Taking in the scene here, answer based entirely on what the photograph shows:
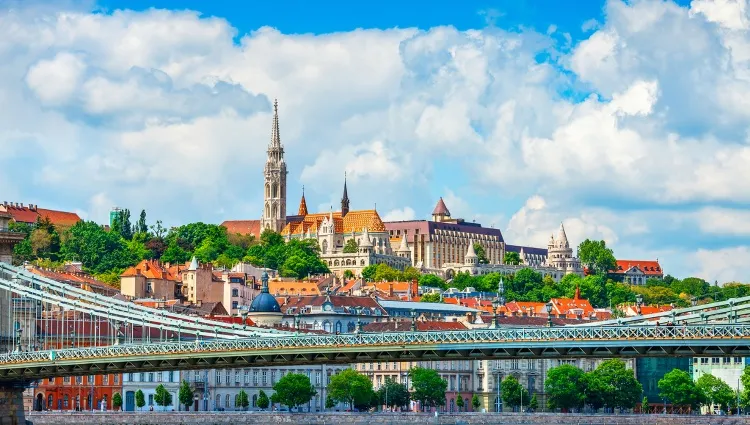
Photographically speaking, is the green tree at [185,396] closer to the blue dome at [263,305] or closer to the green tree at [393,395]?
the blue dome at [263,305]

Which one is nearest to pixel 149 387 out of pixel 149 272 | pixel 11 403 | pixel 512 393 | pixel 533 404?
pixel 512 393

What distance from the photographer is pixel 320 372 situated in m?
115

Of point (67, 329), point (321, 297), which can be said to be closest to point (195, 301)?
point (321, 297)

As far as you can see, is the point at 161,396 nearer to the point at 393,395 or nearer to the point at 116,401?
the point at 116,401

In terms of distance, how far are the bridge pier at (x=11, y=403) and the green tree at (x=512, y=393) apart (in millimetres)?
49822

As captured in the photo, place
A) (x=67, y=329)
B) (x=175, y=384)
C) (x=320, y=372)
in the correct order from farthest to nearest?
(x=320, y=372)
(x=175, y=384)
(x=67, y=329)

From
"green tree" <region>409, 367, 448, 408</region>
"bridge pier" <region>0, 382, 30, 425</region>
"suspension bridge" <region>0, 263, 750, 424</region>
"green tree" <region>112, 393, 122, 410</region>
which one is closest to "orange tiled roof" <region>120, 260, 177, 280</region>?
"green tree" <region>409, 367, 448, 408</region>

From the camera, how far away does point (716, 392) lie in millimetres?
108625

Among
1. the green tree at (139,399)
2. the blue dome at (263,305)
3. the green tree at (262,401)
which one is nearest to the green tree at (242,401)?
the green tree at (262,401)

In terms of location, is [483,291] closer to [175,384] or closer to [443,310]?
[443,310]

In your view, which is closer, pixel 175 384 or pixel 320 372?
pixel 175 384

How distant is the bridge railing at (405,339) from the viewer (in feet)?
183

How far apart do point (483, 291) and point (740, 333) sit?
14336 cm

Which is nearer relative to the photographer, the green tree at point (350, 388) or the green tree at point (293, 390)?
the green tree at point (293, 390)
